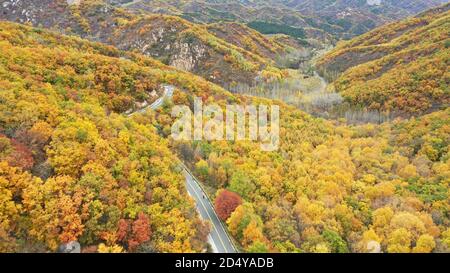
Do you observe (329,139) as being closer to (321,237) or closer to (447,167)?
(447,167)

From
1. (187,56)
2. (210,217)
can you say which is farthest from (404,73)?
(210,217)

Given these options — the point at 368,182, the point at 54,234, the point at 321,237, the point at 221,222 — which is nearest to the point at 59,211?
the point at 54,234

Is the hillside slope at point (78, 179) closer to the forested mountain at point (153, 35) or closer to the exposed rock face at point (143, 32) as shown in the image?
the exposed rock face at point (143, 32)

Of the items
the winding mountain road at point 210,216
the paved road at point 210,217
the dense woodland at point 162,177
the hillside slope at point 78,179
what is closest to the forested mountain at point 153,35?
the dense woodland at point 162,177

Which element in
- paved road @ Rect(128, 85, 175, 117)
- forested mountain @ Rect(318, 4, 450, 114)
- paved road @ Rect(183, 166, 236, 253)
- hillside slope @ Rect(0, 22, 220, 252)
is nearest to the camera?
hillside slope @ Rect(0, 22, 220, 252)

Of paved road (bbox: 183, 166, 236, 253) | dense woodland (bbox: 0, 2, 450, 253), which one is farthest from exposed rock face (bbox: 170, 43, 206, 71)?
paved road (bbox: 183, 166, 236, 253)

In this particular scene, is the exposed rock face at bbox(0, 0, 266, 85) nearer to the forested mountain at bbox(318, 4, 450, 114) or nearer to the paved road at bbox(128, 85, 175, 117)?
the forested mountain at bbox(318, 4, 450, 114)
